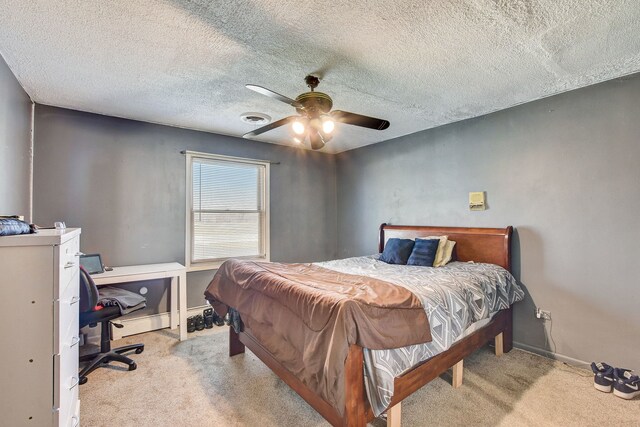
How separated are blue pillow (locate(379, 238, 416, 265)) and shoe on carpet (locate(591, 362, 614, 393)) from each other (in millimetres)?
1737

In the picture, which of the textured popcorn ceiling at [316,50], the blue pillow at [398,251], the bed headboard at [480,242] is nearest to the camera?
the textured popcorn ceiling at [316,50]

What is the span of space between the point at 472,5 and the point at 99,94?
3.11 metres

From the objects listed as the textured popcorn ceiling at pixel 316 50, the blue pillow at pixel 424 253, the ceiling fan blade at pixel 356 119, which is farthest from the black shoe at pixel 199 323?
the ceiling fan blade at pixel 356 119

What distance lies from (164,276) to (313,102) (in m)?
2.39

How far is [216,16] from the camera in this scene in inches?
65.9

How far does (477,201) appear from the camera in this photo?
330cm

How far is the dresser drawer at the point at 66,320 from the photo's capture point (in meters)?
1.34

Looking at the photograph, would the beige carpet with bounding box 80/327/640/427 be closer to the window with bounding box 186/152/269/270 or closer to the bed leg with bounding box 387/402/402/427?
the bed leg with bounding box 387/402/402/427

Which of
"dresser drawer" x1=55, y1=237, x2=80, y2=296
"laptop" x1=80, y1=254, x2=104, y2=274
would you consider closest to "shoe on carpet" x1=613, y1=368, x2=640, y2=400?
"dresser drawer" x1=55, y1=237, x2=80, y2=296

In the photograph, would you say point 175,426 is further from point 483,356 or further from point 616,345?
point 616,345

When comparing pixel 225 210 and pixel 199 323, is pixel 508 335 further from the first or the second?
pixel 225 210

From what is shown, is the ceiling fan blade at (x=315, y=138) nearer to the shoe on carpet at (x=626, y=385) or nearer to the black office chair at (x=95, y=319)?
the black office chair at (x=95, y=319)

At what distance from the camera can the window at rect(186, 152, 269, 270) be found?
385 centimetres

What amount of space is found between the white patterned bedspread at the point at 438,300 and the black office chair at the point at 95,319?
2.00 metres
